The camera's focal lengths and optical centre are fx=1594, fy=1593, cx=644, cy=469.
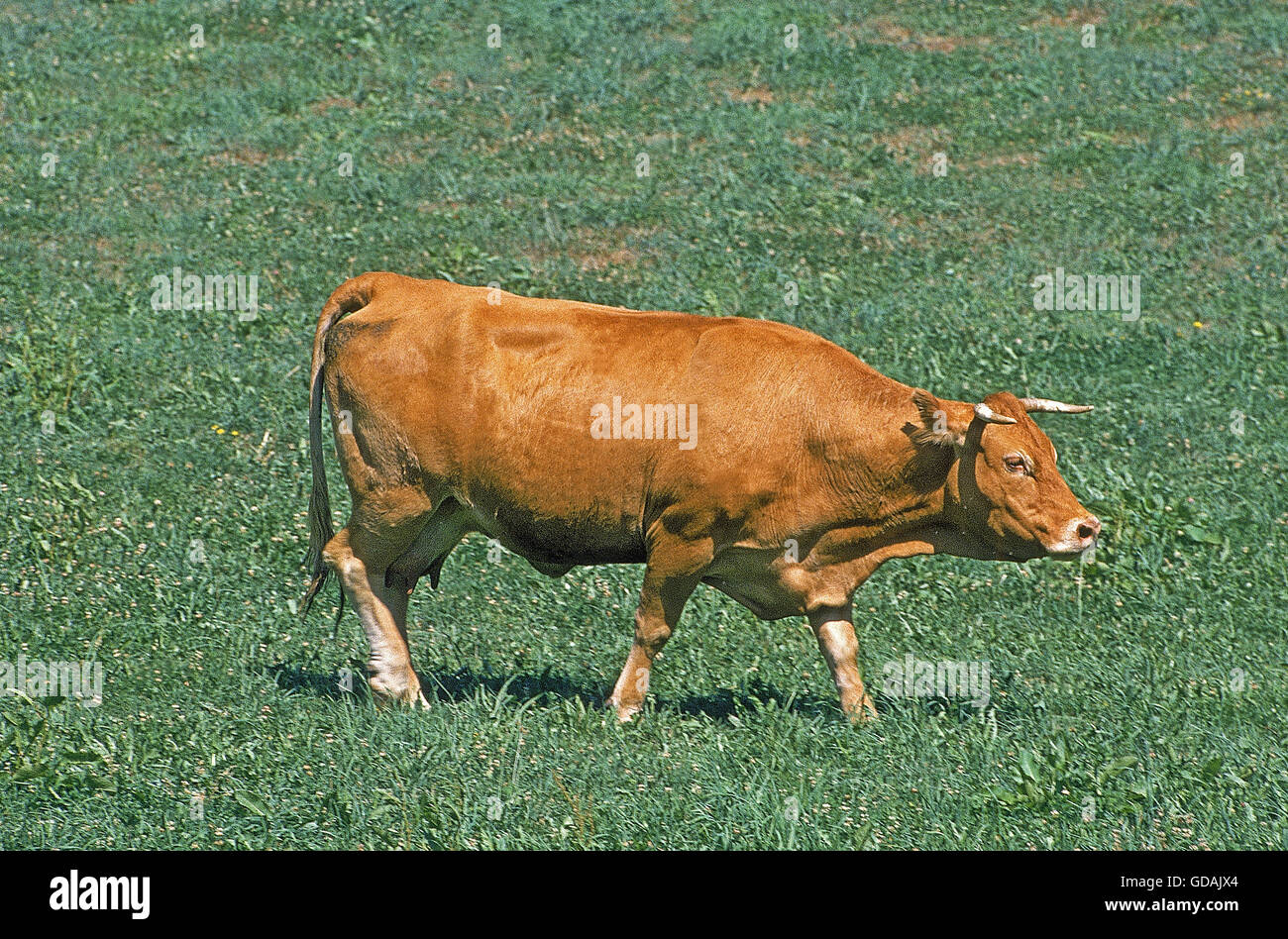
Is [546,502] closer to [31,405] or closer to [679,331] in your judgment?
[679,331]

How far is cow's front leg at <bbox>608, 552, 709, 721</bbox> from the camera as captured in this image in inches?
305

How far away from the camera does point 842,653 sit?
7.96m

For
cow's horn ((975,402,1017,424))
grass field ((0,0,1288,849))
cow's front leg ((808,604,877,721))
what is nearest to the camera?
grass field ((0,0,1288,849))

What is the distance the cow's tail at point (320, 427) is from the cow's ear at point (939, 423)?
2995 millimetres

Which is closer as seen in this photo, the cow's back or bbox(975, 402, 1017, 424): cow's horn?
bbox(975, 402, 1017, 424): cow's horn

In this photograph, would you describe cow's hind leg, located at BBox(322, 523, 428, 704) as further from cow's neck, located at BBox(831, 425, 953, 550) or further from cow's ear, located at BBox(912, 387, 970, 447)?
cow's ear, located at BBox(912, 387, 970, 447)

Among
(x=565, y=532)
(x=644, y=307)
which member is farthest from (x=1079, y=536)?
(x=644, y=307)

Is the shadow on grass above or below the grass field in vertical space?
below

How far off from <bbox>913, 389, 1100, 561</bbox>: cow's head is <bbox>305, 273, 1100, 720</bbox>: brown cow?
11 mm

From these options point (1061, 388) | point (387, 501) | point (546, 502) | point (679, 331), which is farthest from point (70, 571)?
point (1061, 388)

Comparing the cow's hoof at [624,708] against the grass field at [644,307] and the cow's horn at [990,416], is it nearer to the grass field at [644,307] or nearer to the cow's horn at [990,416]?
the grass field at [644,307]

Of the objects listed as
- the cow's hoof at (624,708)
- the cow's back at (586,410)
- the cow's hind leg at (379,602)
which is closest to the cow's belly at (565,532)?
the cow's back at (586,410)

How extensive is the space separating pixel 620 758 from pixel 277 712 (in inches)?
68.1

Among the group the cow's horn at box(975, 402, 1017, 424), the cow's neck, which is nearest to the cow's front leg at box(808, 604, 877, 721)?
the cow's neck
